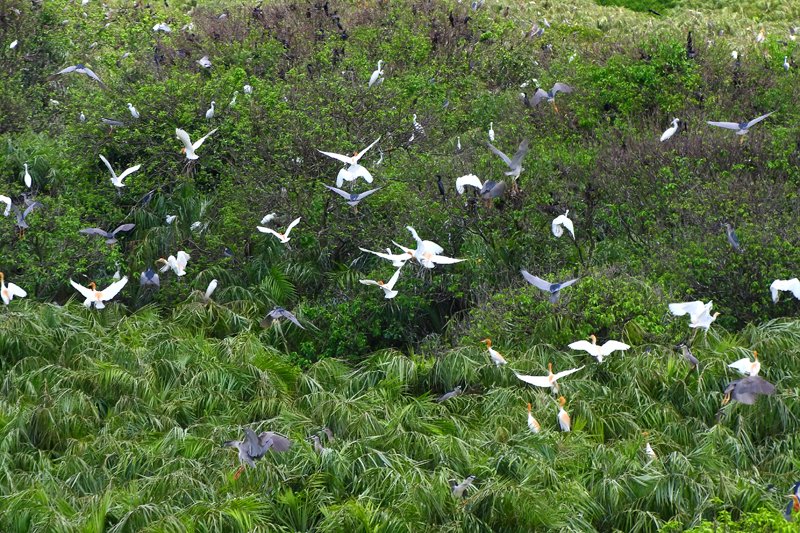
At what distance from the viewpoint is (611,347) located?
32.6 ft

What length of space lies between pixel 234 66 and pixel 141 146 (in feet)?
10.5

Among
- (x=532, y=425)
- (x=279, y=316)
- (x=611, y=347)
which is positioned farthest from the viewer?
(x=279, y=316)

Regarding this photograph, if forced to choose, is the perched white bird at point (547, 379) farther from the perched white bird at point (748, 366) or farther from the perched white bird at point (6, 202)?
the perched white bird at point (6, 202)

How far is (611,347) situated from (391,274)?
3.23 metres

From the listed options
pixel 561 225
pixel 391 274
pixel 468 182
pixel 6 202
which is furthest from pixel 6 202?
pixel 561 225

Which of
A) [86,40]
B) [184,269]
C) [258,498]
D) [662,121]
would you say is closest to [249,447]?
[258,498]

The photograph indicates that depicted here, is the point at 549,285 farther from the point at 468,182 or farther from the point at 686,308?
the point at 468,182

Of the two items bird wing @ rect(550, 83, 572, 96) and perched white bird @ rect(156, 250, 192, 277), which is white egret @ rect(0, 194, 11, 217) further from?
bird wing @ rect(550, 83, 572, 96)

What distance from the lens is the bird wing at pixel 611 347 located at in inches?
390

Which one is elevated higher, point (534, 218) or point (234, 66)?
point (534, 218)

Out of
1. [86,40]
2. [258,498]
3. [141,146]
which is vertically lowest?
[86,40]

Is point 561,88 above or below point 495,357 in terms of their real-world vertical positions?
below

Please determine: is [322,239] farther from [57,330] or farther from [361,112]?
[57,330]

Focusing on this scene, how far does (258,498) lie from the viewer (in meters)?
8.03
